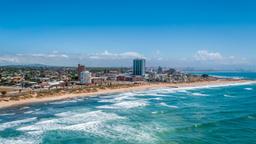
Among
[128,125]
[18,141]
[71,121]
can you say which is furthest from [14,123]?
[128,125]

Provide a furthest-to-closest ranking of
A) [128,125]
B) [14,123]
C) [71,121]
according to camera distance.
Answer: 1. [71,121]
2. [14,123]
3. [128,125]

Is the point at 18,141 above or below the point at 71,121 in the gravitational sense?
below

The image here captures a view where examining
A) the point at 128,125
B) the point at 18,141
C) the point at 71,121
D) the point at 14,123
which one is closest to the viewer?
the point at 18,141

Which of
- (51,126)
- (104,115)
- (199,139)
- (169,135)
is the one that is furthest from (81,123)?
(199,139)

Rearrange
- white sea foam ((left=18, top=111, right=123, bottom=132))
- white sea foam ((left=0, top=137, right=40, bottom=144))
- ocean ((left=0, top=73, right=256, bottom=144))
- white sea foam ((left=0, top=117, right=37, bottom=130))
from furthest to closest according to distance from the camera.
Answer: white sea foam ((left=0, top=117, right=37, bottom=130)) < white sea foam ((left=18, top=111, right=123, bottom=132)) < ocean ((left=0, top=73, right=256, bottom=144)) < white sea foam ((left=0, top=137, right=40, bottom=144))

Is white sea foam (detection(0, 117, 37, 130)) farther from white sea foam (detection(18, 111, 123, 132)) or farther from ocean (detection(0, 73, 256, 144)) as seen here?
white sea foam (detection(18, 111, 123, 132))

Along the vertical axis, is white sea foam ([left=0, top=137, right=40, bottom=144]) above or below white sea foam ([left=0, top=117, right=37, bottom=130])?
below

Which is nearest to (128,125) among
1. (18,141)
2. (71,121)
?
(71,121)

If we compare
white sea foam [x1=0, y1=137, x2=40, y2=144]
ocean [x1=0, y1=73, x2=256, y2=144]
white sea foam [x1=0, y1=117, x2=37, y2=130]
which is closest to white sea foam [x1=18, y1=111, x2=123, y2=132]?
ocean [x1=0, y1=73, x2=256, y2=144]

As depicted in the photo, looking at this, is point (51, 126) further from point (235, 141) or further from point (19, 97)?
point (19, 97)

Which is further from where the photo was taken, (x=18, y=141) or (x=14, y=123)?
(x=14, y=123)

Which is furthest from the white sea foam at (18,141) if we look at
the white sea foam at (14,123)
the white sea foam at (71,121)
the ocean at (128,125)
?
the white sea foam at (14,123)

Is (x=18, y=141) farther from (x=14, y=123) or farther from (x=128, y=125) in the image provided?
(x=128, y=125)
